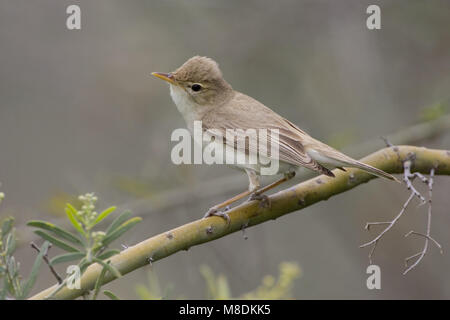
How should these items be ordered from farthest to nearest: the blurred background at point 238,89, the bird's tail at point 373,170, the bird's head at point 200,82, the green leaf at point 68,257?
the blurred background at point 238,89 < the bird's head at point 200,82 < the bird's tail at point 373,170 < the green leaf at point 68,257

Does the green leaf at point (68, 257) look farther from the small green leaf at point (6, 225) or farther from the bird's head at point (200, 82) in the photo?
the bird's head at point (200, 82)

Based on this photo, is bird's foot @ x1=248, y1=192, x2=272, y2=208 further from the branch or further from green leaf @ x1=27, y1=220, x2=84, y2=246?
green leaf @ x1=27, y1=220, x2=84, y2=246

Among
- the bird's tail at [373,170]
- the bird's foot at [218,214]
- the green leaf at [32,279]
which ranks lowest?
the green leaf at [32,279]

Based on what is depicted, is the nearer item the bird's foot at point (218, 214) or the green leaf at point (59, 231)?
the green leaf at point (59, 231)

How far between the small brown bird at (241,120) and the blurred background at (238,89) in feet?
2.76

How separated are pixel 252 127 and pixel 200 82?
55 centimetres

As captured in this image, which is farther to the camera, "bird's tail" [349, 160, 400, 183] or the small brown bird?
the small brown bird

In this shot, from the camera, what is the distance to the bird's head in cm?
397

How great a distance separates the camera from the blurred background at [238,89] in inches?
204

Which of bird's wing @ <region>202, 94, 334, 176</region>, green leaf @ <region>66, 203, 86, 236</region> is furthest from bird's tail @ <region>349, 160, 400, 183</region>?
green leaf @ <region>66, 203, 86, 236</region>

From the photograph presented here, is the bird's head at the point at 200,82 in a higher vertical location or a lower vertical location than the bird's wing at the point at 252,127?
higher

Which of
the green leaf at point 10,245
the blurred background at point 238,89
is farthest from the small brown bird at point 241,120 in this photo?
the green leaf at point 10,245

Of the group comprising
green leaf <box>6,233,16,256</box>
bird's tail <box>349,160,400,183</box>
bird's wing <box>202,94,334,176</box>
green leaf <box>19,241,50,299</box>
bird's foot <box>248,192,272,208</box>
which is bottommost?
green leaf <box>19,241,50,299</box>
